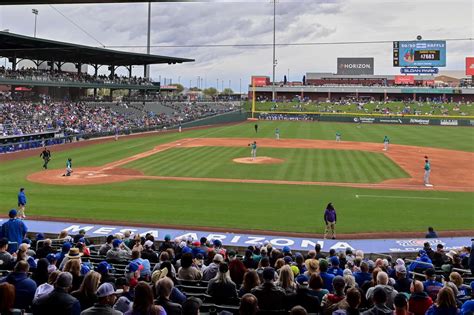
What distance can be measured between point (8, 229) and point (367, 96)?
114 m

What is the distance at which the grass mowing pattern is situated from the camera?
30062 millimetres

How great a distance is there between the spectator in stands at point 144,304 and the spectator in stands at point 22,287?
7.13 feet

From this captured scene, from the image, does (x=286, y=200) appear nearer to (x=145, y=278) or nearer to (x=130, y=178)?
(x=130, y=178)

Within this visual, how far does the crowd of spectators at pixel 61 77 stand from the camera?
55750 mm

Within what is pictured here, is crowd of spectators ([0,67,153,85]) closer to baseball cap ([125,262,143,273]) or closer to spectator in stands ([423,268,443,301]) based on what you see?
baseball cap ([125,262,143,273])

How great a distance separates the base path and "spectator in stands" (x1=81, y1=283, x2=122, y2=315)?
23387 mm

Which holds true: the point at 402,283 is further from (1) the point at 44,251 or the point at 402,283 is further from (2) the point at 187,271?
(1) the point at 44,251

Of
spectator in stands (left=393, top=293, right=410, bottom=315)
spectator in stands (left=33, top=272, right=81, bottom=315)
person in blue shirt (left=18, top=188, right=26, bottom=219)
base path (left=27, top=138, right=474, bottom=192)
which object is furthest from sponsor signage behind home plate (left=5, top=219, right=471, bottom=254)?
spectator in stands (left=33, top=272, right=81, bottom=315)

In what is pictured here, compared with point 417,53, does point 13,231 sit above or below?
below

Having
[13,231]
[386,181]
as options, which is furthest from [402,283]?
[386,181]

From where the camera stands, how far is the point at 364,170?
32.2 m

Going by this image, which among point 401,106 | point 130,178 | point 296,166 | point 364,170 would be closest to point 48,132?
point 130,178

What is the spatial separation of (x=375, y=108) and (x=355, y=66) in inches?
1691

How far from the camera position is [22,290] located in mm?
5855
